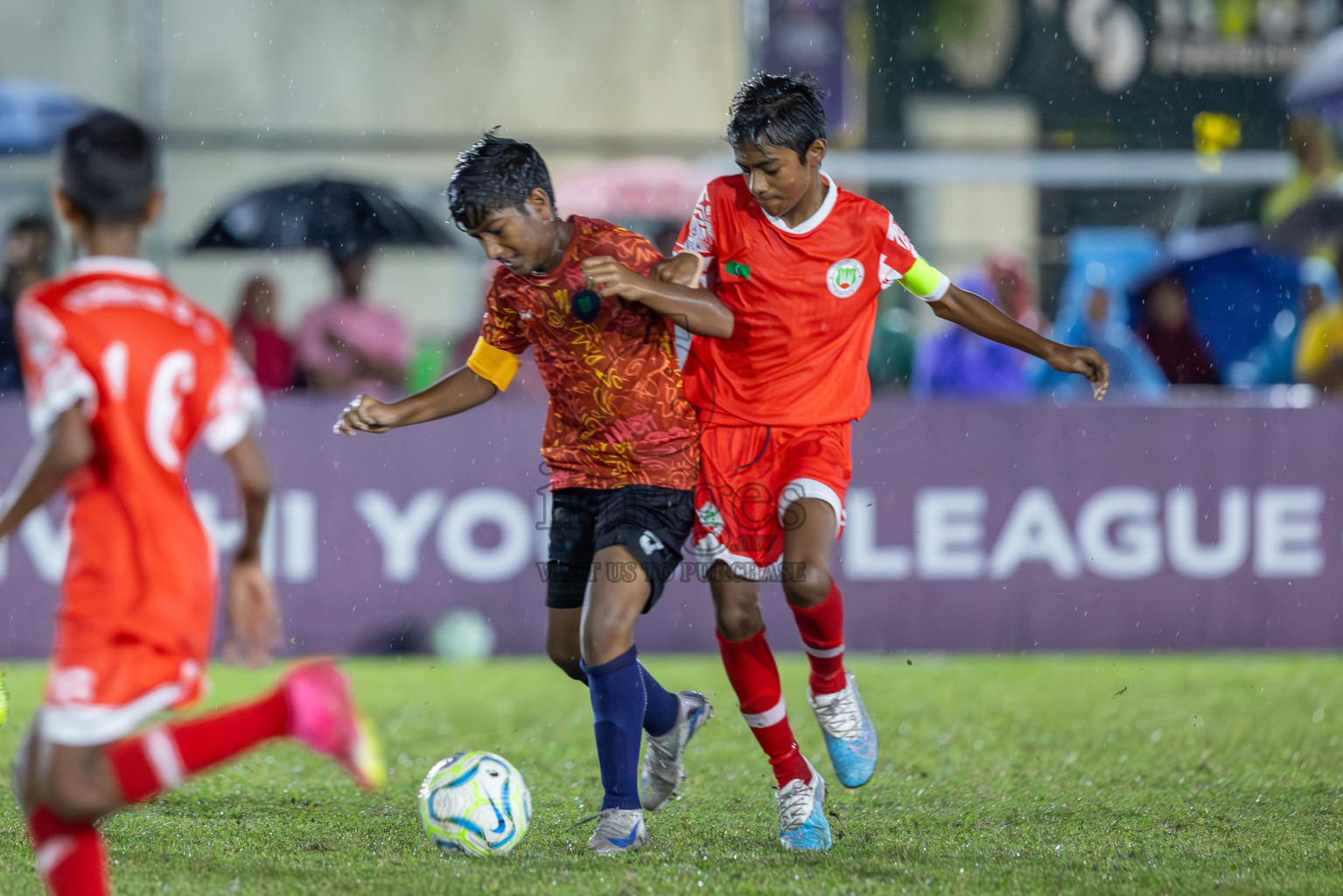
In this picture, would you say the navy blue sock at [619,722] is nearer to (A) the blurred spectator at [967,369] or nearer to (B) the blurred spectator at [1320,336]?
(A) the blurred spectator at [967,369]

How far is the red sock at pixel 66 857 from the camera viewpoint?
9.42ft

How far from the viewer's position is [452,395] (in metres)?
4.28

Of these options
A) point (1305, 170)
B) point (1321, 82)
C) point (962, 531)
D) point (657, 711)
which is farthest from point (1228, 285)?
point (657, 711)

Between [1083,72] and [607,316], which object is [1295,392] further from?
[607,316]

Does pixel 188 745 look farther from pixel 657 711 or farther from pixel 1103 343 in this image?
pixel 1103 343

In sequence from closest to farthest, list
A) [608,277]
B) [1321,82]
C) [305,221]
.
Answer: [608,277], [305,221], [1321,82]

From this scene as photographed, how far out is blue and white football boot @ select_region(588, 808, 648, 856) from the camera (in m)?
3.96

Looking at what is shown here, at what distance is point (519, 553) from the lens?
7.66 meters

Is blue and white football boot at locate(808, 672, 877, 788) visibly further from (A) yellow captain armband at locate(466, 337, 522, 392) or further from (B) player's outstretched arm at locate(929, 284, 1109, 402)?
(A) yellow captain armband at locate(466, 337, 522, 392)

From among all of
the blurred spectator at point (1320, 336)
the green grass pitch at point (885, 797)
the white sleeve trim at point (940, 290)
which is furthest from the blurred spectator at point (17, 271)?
the blurred spectator at point (1320, 336)

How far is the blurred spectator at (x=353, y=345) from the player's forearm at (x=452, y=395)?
12.3ft

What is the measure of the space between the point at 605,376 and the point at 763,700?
102 cm

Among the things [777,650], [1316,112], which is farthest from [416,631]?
[1316,112]

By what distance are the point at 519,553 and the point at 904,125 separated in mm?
3923
